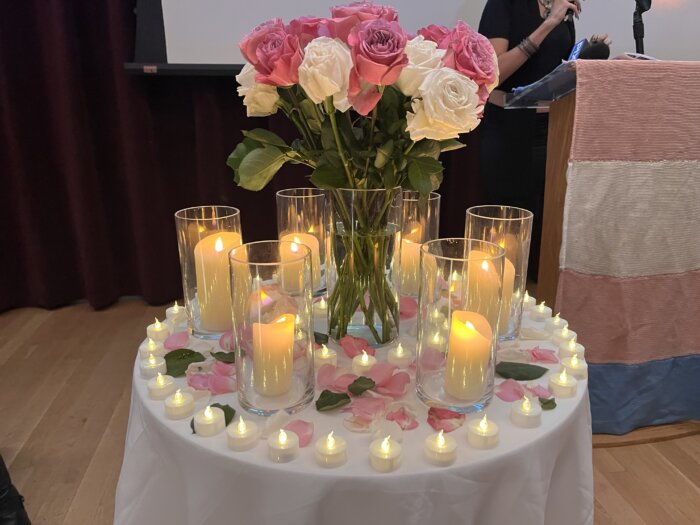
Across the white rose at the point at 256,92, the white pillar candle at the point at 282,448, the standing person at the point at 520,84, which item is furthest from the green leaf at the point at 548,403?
the standing person at the point at 520,84

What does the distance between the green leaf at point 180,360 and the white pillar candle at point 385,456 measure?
33 cm

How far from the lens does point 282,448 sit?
0.62 metres

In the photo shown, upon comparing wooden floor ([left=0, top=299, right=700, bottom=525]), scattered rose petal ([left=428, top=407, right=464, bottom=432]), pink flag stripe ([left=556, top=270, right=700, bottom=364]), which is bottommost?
wooden floor ([left=0, top=299, right=700, bottom=525])

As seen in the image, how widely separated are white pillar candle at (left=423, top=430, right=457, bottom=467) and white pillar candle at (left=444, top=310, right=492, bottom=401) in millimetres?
99

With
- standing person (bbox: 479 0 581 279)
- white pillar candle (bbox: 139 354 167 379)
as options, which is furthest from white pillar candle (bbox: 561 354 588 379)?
standing person (bbox: 479 0 581 279)

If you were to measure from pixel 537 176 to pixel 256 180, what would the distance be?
6.66 ft

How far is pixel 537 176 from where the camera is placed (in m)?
2.55

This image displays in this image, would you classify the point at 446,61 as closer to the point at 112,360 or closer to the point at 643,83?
the point at 643,83

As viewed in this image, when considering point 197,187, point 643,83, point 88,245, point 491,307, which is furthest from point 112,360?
point 643,83

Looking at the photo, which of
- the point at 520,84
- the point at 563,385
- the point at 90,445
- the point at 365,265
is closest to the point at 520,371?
the point at 563,385

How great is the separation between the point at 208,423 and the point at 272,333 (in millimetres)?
131

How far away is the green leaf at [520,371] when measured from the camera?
2.59ft

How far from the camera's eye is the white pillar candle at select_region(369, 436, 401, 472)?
601mm

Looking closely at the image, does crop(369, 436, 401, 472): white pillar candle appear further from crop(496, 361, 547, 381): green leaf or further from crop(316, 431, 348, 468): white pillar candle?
crop(496, 361, 547, 381): green leaf
